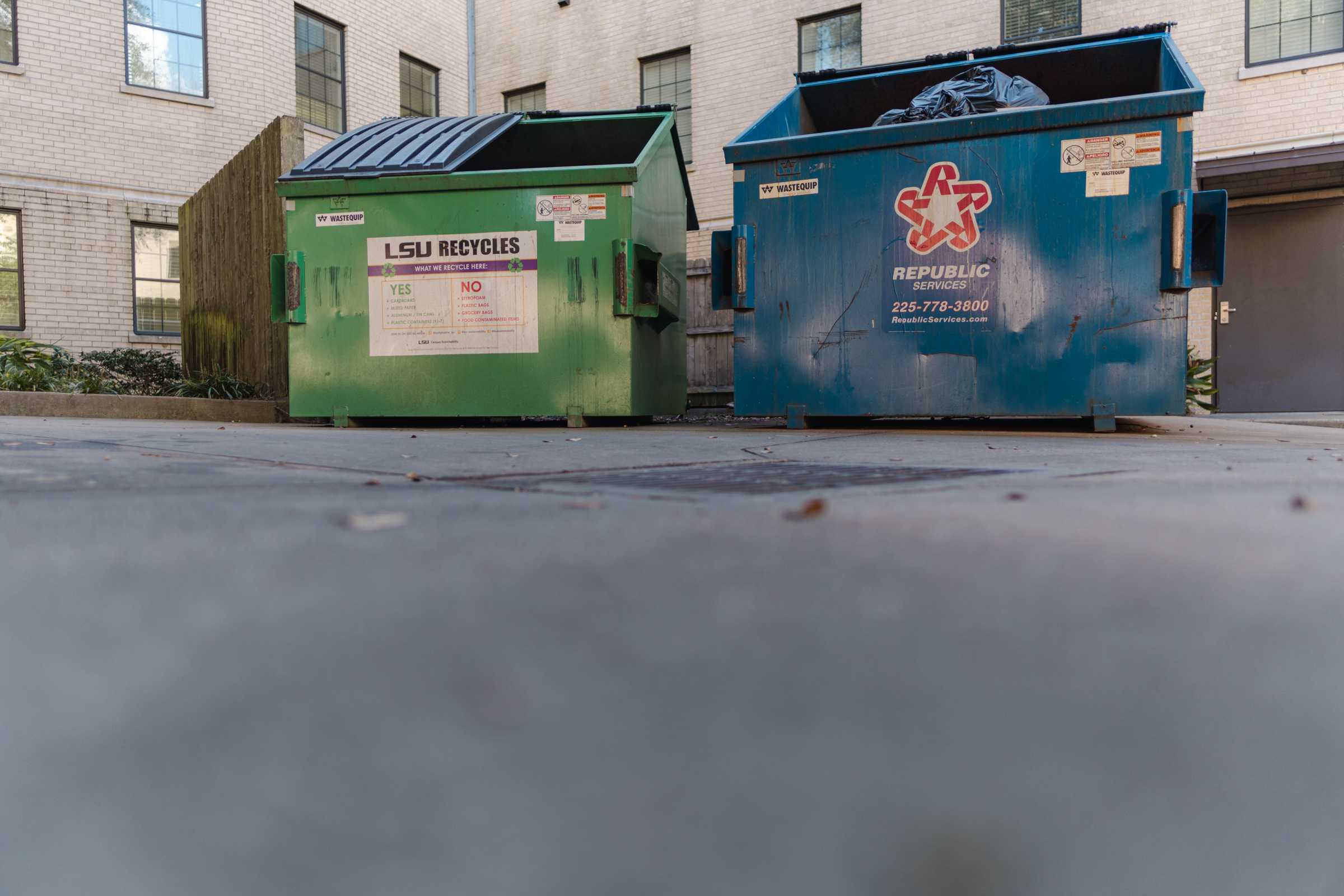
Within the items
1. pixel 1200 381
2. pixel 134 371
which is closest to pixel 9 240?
pixel 134 371

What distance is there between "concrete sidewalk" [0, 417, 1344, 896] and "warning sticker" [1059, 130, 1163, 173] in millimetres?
3876

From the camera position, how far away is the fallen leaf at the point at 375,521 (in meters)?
1.02

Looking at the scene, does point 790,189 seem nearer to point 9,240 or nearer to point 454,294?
point 454,294

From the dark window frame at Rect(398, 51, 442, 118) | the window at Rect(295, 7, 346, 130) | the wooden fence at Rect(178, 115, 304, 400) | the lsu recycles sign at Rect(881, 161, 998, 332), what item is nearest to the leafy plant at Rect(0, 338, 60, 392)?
the wooden fence at Rect(178, 115, 304, 400)

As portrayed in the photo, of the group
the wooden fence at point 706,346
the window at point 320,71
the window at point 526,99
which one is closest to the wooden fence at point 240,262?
the wooden fence at point 706,346

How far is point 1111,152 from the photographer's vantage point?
166 inches

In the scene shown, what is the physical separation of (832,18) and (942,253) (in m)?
8.38

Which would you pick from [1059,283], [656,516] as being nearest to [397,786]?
[656,516]

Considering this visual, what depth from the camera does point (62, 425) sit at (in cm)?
436

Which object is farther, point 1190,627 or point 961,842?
point 1190,627

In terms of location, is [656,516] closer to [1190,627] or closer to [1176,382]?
[1190,627]

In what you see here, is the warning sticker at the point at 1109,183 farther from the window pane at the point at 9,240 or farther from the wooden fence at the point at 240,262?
the window pane at the point at 9,240

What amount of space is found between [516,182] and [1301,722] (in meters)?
5.13

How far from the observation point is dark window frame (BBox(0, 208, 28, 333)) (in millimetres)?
9891
